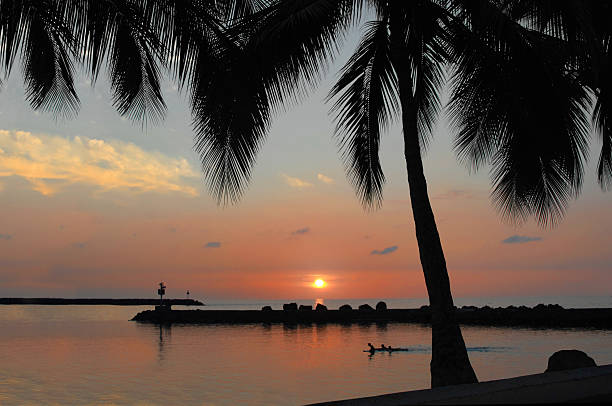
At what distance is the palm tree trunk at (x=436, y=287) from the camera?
12.2 m

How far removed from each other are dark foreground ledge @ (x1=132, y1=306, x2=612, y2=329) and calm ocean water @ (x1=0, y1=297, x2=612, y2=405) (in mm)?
5310

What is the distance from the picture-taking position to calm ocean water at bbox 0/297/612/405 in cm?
3622

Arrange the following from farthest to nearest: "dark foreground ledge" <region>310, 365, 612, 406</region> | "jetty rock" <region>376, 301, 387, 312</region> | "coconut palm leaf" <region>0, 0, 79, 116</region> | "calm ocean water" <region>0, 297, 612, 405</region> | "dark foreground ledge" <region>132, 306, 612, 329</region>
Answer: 1. "jetty rock" <region>376, 301, 387, 312</region>
2. "dark foreground ledge" <region>132, 306, 612, 329</region>
3. "calm ocean water" <region>0, 297, 612, 405</region>
4. "coconut palm leaf" <region>0, 0, 79, 116</region>
5. "dark foreground ledge" <region>310, 365, 612, 406</region>

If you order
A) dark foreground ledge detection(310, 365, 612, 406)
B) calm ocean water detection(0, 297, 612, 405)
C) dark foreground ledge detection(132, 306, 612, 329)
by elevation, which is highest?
dark foreground ledge detection(310, 365, 612, 406)

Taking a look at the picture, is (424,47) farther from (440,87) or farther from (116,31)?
(116,31)

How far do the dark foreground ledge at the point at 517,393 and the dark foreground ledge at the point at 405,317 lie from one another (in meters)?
74.0

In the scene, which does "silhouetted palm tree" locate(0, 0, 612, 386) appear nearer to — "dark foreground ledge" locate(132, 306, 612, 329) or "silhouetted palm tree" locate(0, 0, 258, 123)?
"silhouetted palm tree" locate(0, 0, 258, 123)

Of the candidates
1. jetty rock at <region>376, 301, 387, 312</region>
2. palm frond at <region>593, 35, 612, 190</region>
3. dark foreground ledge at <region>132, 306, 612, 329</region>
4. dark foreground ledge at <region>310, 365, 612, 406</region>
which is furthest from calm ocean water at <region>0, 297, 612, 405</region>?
dark foreground ledge at <region>310, 365, 612, 406</region>

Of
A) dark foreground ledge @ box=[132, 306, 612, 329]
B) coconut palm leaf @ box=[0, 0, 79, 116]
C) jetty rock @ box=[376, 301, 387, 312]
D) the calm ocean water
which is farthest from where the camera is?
jetty rock @ box=[376, 301, 387, 312]

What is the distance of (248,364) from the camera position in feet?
156

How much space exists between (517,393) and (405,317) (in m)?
84.4

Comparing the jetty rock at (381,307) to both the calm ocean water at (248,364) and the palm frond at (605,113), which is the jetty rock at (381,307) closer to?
the calm ocean water at (248,364)

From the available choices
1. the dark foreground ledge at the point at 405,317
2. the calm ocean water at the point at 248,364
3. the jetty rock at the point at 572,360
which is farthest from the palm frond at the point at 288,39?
the dark foreground ledge at the point at 405,317

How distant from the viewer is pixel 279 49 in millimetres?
11898
